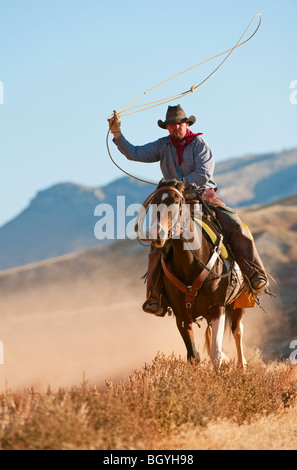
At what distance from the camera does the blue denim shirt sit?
1178 cm

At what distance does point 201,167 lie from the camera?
465 inches

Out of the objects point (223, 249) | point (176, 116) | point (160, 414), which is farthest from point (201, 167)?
point (160, 414)

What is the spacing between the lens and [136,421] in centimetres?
819

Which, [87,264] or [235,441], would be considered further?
[87,264]

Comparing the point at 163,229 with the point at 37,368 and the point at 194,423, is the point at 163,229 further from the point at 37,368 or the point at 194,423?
the point at 37,368

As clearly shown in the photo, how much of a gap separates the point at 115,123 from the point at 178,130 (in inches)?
37.0

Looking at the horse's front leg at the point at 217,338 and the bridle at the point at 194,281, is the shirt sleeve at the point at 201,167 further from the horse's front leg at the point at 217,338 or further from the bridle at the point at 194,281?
the horse's front leg at the point at 217,338

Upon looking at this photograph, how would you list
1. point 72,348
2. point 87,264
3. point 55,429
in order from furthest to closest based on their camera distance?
1. point 87,264
2. point 72,348
3. point 55,429

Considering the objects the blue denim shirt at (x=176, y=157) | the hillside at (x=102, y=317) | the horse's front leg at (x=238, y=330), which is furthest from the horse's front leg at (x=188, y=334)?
the hillside at (x=102, y=317)

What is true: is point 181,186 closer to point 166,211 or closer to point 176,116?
point 166,211

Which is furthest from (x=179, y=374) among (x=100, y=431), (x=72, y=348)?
(x=72, y=348)

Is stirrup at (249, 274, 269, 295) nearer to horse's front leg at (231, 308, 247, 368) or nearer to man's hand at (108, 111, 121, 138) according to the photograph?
horse's front leg at (231, 308, 247, 368)

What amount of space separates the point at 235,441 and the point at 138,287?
241 ft

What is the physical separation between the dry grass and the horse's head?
173 cm
